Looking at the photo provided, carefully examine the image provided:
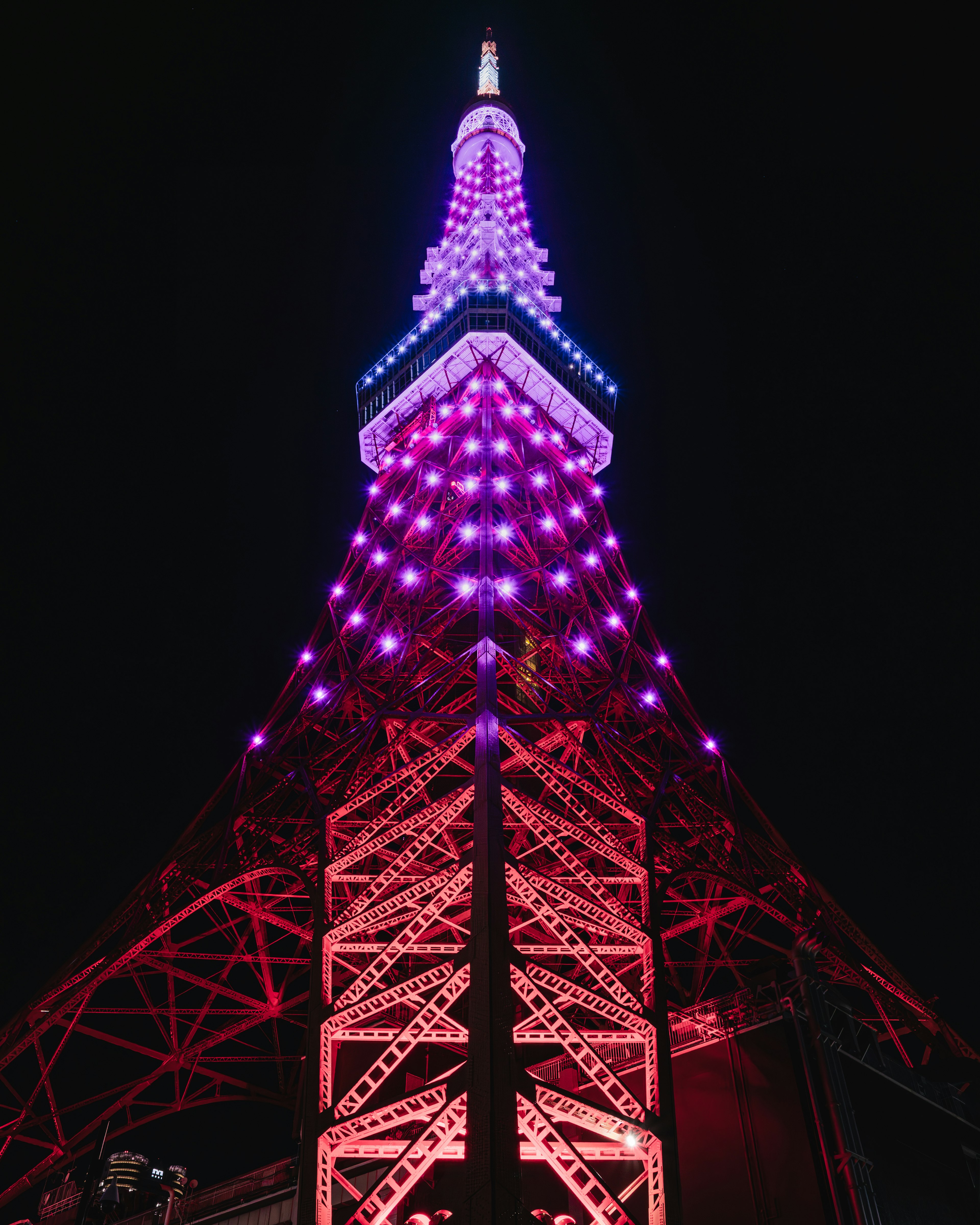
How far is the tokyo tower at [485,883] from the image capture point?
38.1 feet

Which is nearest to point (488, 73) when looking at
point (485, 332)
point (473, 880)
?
point (485, 332)

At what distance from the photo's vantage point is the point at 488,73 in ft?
150

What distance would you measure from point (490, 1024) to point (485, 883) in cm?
204

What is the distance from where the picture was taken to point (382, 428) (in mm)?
32312

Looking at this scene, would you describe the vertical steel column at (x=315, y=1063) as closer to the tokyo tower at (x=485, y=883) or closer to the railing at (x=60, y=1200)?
the tokyo tower at (x=485, y=883)

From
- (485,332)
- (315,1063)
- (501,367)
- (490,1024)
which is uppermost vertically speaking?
(485,332)

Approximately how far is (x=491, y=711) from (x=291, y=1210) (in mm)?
11214

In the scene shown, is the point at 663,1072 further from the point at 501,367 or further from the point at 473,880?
the point at 501,367

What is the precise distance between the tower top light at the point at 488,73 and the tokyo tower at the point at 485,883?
14.9 m

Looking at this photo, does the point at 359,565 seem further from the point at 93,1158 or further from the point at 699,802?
the point at 93,1158

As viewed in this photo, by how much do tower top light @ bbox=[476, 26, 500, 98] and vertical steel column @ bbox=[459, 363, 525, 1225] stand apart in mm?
38519

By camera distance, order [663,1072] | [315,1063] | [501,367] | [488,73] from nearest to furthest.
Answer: [315,1063], [663,1072], [501,367], [488,73]

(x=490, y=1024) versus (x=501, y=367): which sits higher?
(x=501, y=367)

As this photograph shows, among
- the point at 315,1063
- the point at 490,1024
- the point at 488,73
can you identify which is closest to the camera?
the point at 490,1024
